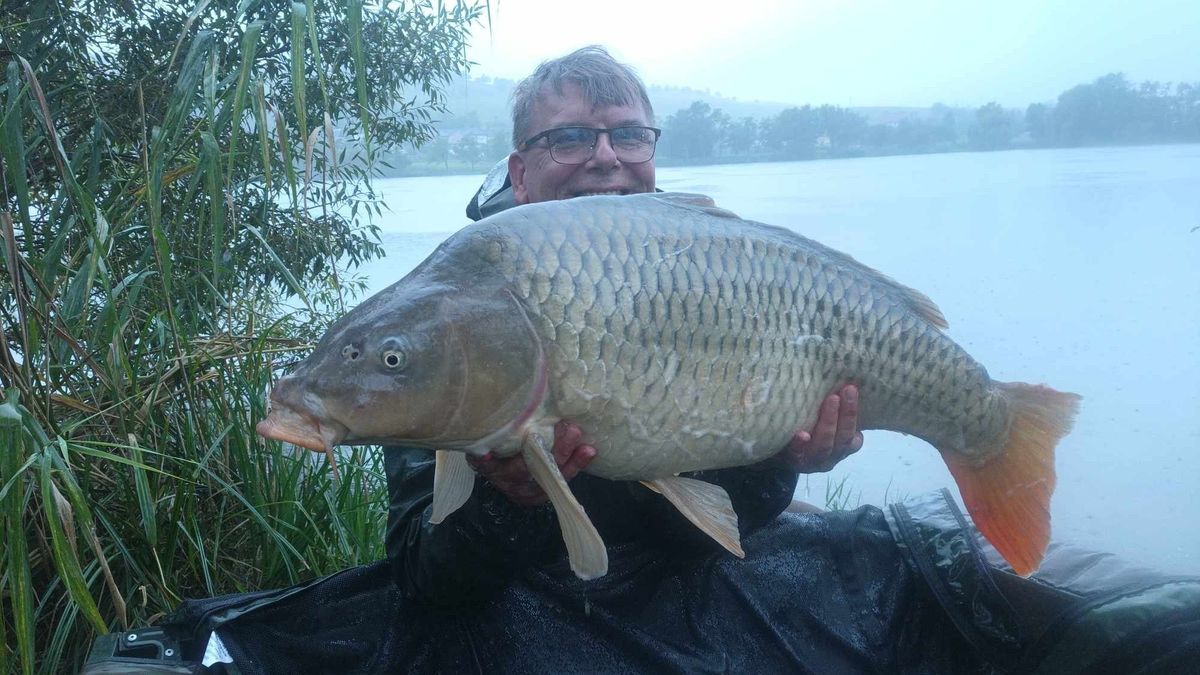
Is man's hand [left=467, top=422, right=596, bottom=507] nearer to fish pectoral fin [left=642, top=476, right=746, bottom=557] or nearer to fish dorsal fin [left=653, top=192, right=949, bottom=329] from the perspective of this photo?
fish pectoral fin [left=642, top=476, right=746, bottom=557]

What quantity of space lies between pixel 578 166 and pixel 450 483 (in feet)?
2.70

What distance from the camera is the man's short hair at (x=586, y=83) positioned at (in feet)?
5.76

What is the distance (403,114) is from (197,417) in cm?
208

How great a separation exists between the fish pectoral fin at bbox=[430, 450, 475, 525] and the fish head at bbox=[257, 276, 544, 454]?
16 cm

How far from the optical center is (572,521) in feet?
3.08

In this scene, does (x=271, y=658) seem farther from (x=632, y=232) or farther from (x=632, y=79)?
(x=632, y=79)

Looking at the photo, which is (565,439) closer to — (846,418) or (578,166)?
(846,418)

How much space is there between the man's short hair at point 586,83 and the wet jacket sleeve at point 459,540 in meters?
0.79

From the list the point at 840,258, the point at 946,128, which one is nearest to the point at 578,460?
the point at 840,258

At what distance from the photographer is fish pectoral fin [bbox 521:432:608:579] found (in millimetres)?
928

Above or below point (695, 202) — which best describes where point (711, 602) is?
below

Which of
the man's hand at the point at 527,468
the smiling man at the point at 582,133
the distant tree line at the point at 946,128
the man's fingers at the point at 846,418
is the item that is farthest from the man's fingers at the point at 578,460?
the distant tree line at the point at 946,128

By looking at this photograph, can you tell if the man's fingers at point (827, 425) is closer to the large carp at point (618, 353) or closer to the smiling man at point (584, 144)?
the large carp at point (618, 353)

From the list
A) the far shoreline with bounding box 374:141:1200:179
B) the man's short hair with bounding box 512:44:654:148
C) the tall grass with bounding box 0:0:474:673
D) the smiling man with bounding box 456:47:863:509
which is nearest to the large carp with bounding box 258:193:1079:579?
the tall grass with bounding box 0:0:474:673
